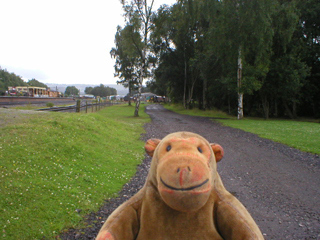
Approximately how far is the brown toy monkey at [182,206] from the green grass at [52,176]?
85.4 inches

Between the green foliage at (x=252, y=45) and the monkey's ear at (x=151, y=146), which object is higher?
the green foliage at (x=252, y=45)

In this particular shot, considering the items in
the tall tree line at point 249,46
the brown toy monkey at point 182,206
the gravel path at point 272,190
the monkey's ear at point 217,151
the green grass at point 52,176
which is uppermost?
the tall tree line at point 249,46

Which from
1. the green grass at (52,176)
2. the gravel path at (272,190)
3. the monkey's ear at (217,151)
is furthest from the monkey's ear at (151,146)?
the green grass at (52,176)

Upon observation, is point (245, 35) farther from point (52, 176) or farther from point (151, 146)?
point (151, 146)

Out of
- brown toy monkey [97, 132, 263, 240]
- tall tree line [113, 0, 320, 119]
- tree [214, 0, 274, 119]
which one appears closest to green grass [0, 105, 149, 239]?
brown toy monkey [97, 132, 263, 240]

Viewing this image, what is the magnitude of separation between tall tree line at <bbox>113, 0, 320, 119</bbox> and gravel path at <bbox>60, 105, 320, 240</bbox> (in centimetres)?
1668

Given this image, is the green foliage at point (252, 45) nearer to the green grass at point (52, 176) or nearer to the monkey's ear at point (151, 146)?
the green grass at point (52, 176)

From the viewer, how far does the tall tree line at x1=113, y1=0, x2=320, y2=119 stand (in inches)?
974

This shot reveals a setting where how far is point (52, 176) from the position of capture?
5.53 meters

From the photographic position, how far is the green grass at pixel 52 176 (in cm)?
405

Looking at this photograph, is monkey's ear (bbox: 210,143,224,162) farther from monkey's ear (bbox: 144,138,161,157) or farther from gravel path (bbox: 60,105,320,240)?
gravel path (bbox: 60,105,320,240)

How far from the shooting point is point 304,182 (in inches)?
282

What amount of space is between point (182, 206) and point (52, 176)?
448 cm

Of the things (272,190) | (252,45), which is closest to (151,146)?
→ (272,190)
